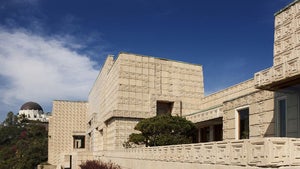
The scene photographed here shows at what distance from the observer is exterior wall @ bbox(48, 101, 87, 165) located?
83312mm

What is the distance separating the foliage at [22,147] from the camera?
8662 cm

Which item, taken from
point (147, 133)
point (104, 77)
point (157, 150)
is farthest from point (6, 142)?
point (157, 150)

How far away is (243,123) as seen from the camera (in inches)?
1040

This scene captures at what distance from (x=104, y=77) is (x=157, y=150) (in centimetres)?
3844

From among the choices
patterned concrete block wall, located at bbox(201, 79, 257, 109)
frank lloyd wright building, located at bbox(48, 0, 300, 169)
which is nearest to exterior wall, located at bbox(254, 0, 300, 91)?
frank lloyd wright building, located at bbox(48, 0, 300, 169)

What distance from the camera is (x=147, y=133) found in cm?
3691

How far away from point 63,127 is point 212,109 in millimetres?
57436

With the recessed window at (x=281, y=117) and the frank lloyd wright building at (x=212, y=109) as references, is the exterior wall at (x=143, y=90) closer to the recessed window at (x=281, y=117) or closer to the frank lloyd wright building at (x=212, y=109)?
the frank lloyd wright building at (x=212, y=109)

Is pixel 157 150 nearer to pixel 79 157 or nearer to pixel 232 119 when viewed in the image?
pixel 232 119

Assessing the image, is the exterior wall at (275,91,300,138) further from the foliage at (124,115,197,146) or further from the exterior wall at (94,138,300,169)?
the foliage at (124,115,197,146)

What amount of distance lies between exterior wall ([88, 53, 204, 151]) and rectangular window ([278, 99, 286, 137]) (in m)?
26.5

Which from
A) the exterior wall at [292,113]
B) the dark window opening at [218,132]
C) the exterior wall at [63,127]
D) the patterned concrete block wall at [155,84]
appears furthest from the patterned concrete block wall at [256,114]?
the exterior wall at [63,127]

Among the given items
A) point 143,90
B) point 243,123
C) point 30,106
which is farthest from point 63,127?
point 30,106

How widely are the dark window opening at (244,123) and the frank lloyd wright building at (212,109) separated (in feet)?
0.26
